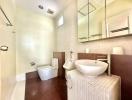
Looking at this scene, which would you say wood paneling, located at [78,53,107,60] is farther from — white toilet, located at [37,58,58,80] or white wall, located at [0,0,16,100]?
white wall, located at [0,0,16,100]

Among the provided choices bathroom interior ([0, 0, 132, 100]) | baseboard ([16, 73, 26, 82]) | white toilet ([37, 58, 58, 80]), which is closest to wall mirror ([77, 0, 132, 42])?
bathroom interior ([0, 0, 132, 100])

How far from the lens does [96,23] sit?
167 centimetres

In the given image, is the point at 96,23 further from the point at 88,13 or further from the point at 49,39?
the point at 49,39

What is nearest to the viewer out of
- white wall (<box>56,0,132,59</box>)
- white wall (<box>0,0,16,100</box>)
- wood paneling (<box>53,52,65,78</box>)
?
white wall (<box>0,0,16,100</box>)

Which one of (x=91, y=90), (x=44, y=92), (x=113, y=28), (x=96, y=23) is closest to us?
(x=91, y=90)

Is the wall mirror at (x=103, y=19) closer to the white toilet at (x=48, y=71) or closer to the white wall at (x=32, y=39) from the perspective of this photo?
the white toilet at (x=48, y=71)

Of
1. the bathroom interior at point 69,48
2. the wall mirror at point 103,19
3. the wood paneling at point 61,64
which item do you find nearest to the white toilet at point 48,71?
the bathroom interior at point 69,48

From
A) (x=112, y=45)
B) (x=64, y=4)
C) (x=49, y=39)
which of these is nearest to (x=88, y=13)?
(x=112, y=45)

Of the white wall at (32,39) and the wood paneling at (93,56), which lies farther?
the white wall at (32,39)

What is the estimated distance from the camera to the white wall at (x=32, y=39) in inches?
108

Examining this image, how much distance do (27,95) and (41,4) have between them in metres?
2.54

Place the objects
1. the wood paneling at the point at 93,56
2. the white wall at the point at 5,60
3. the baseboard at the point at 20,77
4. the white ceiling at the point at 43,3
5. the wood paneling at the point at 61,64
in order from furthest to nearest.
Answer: the wood paneling at the point at 61,64, the baseboard at the point at 20,77, the white ceiling at the point at 43,3, the wood paneling at the point at 93,56, the white wall at the point at 5,60

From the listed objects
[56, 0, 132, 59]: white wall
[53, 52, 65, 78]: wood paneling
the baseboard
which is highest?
[56, 0, 132, 59]: white wall

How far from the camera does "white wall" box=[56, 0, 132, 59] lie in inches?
50.2
